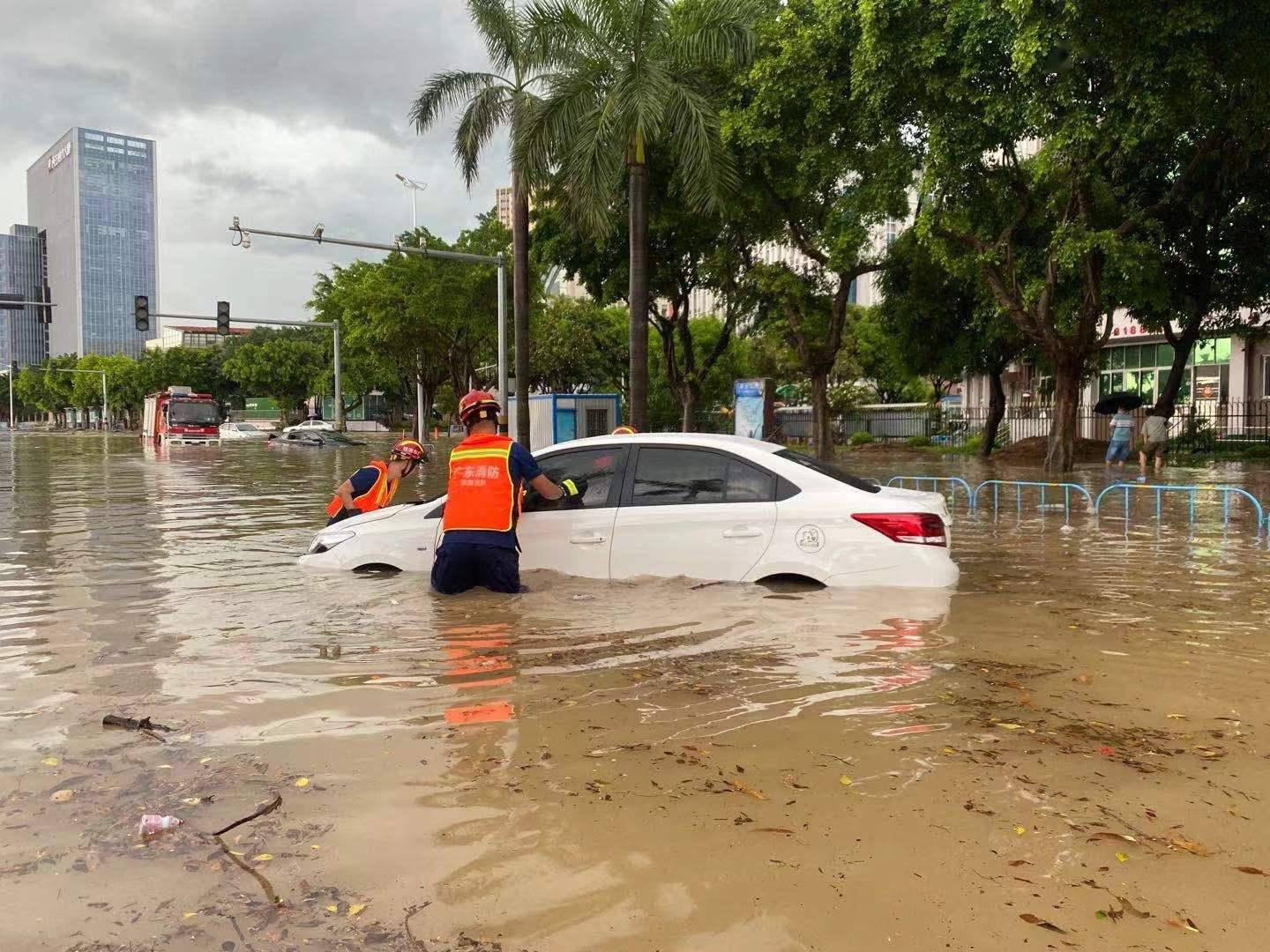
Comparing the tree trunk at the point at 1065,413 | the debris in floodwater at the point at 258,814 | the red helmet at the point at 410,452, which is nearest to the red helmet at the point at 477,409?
the red helmet at the point at 410,452

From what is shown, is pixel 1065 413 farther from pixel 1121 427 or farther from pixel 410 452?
pixel 410 452

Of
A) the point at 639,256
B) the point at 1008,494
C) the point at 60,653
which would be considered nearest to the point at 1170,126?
the point at 1008,494

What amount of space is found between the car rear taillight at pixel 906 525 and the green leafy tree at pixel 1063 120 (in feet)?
33.1

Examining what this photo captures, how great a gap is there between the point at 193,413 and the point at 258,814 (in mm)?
52954

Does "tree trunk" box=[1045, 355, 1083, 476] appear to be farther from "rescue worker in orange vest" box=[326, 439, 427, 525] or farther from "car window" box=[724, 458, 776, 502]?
"rescue worker in orange vest" box=[326, 439, 427, 525]

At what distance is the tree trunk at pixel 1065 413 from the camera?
878 inches

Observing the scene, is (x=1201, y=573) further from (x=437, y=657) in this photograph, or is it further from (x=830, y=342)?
(x=830, y=342)

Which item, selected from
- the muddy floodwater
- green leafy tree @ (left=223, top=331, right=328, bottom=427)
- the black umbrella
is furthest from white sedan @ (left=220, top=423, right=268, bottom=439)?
the muddy floodwater

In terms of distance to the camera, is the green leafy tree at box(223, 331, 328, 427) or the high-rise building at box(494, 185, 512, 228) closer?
the high-rise building at box(494, 185, 512, 228)

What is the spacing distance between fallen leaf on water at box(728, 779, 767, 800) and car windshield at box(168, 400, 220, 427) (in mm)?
52822

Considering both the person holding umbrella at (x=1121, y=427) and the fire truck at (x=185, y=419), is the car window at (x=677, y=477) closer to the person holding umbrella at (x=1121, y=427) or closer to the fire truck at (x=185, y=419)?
the person holding umbrella at (x=1121, y=427)

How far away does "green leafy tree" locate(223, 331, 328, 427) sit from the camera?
83438 millimetres

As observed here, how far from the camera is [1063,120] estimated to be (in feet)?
53.0

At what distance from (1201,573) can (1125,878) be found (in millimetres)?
6903
